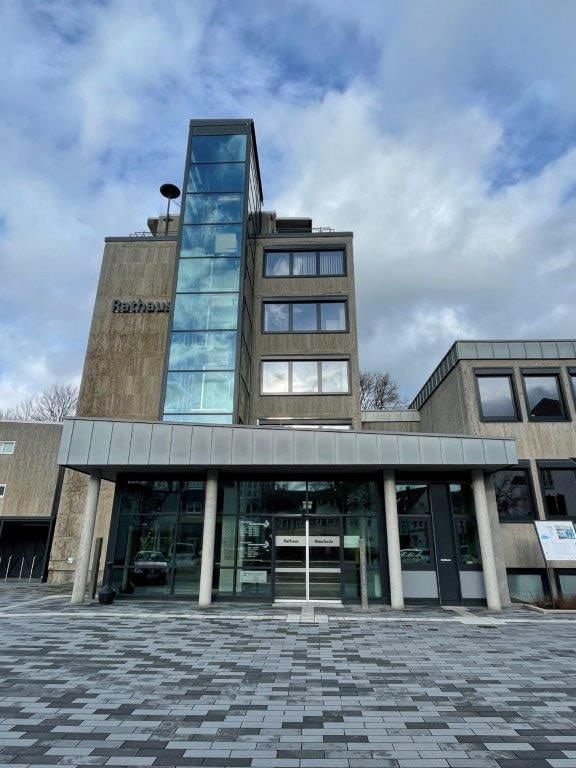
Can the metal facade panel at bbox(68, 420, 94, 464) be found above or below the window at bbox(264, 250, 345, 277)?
below

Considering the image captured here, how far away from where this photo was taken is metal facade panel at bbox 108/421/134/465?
13.4 m

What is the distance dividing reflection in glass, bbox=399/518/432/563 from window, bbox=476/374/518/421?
5390mm

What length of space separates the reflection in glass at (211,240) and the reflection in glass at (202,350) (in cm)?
398

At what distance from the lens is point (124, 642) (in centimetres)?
885

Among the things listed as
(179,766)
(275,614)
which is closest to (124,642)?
(275,614)

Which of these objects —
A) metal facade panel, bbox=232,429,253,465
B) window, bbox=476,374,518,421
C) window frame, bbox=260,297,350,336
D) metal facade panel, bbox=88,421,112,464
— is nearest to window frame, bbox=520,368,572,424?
window, bbox=476,374,518,421

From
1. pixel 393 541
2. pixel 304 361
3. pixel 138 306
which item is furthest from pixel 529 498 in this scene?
pixel 138 306

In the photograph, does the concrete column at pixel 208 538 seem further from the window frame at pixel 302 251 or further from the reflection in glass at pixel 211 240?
the window frame at pixel 302 251

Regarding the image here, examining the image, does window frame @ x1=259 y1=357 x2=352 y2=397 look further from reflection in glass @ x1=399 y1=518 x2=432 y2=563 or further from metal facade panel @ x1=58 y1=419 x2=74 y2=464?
metal facade panel @ x1=58 y1=419 x2=74 y2=464

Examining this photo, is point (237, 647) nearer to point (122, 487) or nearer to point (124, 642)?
point (124, 642)

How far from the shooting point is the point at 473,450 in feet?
44.8

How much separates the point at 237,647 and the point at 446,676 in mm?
3757

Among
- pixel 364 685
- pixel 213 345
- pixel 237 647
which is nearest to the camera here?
pixel 364 685

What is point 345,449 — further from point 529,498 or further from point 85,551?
point 85,551
